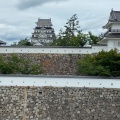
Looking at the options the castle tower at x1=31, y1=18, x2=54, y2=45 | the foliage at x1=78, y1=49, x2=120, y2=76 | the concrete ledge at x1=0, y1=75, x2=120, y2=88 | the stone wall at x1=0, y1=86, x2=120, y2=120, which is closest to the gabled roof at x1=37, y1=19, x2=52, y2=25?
Answer: the castle tower at x1=31, y1=18, x2=54, y2=45

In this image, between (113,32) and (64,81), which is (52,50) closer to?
(113,32)

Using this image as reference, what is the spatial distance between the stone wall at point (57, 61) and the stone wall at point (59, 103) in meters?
5.70

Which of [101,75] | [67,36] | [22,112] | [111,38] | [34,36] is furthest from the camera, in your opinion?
[34,36]

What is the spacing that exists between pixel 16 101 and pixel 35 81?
1.36 metres

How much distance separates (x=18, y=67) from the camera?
20.7m

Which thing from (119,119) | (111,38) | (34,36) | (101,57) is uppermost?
(34,36)

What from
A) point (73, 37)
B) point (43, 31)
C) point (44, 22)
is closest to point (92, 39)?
point (73, 37)

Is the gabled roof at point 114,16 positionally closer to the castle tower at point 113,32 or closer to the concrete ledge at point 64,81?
the castle tower at point 113,32

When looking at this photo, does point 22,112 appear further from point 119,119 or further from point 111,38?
point 111,38

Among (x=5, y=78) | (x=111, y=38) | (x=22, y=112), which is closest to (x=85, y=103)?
(x=22, y=112)

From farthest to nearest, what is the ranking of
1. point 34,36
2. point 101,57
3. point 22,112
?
point 34,36 < point 101,57 < point 22,112

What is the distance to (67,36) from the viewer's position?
116 feet

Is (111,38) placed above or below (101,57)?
above

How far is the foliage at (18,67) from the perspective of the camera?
19422 mm
